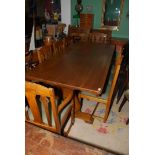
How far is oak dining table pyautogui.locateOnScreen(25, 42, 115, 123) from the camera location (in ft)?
Answer: 5.32

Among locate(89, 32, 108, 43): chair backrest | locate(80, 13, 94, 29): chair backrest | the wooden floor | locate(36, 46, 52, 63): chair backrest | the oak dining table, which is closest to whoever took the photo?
the wooden floor

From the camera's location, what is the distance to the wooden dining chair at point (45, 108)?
1.25m

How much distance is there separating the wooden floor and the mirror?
3.43 metres

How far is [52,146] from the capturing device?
3.59ft

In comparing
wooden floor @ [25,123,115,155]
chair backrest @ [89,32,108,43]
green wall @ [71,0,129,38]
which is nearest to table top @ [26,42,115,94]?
wooden floor @ [25,123,115,155]

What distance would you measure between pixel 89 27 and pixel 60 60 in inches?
85.1

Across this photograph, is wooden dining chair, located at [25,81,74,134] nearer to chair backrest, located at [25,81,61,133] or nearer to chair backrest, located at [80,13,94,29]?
chair backrest, located at [25,81,61,133]

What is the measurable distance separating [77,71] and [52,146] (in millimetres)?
971

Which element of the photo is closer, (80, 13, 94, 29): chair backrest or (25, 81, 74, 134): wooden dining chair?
(25, 81, 74, 134): wooden dining chair

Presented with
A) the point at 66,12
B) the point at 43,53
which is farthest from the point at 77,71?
the point at 66,12

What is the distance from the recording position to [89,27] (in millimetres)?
4094

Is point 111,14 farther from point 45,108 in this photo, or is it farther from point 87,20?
point 45,108
